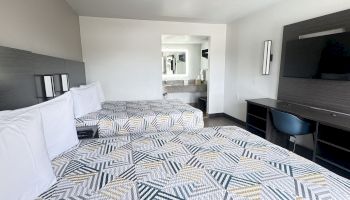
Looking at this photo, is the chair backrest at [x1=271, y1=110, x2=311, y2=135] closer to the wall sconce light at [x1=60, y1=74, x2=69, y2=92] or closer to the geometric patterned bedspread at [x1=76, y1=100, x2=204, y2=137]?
the geometric patterned bedspread at [x1=76, y1=100, x2=204, y2=137]

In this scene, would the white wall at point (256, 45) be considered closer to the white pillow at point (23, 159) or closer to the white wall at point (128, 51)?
the white wall at point (128, 51)

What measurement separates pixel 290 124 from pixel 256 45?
5.94ft

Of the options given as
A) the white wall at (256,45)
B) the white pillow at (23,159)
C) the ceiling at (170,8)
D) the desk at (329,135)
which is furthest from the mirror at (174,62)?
the white pillow at (23,159)

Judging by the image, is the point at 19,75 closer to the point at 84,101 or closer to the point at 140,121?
the point at 84,101

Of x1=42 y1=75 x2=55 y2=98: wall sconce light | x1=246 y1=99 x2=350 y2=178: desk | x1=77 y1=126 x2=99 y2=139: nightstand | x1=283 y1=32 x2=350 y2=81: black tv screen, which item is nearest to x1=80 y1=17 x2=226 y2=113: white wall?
x1=77 y1=126 x2=99 y2=139: nightstand

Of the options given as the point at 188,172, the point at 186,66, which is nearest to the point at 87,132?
the point at 188,172

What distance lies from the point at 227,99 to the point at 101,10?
3.31 m

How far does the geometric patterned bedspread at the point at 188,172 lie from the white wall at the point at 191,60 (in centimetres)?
463

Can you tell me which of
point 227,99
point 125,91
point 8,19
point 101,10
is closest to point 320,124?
point 227,99

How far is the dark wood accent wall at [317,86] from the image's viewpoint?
85.4 inches

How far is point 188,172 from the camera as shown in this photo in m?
1.08

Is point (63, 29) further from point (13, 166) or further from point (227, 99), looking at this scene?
point (227, 99)

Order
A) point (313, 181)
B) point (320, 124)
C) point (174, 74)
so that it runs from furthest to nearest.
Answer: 1. point (174, 74)
2. point (320, 124)
3. point (313, 181)

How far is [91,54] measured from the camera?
371 cm
